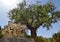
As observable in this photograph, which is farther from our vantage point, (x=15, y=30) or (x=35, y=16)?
(x=35, y=16)

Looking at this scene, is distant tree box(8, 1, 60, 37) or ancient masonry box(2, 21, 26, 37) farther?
distant tree box(8, 1, 60, 37)

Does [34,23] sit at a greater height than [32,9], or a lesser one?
lesser

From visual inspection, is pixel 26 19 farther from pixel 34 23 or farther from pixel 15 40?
pixel 15 40

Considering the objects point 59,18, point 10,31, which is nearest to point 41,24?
point 59,18

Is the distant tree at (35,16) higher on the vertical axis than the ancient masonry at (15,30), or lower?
higher

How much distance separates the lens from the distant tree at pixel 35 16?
108 feet

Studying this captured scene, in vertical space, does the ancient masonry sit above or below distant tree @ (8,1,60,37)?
below

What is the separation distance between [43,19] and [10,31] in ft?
55.9

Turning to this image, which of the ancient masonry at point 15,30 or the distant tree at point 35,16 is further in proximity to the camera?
the distant tree at point 35,16

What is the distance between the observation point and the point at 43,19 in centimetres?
3316

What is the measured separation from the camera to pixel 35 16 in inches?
1300

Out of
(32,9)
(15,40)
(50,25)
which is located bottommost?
(15,40)

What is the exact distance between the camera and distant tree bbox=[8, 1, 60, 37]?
32906 mm

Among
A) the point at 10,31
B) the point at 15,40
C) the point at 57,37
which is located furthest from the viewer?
the point at 57,37
